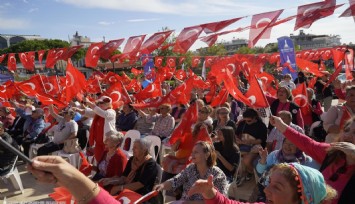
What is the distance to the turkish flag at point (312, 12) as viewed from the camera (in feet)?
18.6

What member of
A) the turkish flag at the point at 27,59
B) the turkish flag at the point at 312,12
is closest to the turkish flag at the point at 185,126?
the turkish flag at the point at 312,12

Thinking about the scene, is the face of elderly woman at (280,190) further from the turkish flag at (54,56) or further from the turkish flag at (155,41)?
the turkish flag at (54,56)

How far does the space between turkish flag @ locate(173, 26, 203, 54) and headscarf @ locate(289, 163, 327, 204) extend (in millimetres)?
5466

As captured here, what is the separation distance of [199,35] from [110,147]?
11.3 feet

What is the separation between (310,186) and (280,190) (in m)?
0.16

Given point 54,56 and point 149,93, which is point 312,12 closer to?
point 149,93

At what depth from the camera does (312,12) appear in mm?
5848

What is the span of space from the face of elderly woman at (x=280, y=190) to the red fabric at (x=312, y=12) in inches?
180

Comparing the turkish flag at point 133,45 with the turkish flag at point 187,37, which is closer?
the turkish flag at point 187,37

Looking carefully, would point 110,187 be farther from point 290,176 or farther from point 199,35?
point 199,35

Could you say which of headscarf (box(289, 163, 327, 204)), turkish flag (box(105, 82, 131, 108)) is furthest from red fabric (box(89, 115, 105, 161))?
headscarf (box(289, 163, 327, 204))

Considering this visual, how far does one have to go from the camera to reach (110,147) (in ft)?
15.6

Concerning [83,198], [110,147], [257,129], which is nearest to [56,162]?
[83,198]

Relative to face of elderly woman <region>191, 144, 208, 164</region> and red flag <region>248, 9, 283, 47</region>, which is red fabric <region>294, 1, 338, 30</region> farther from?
face of elderly woman <region>191, 144, 208, 164</region>
